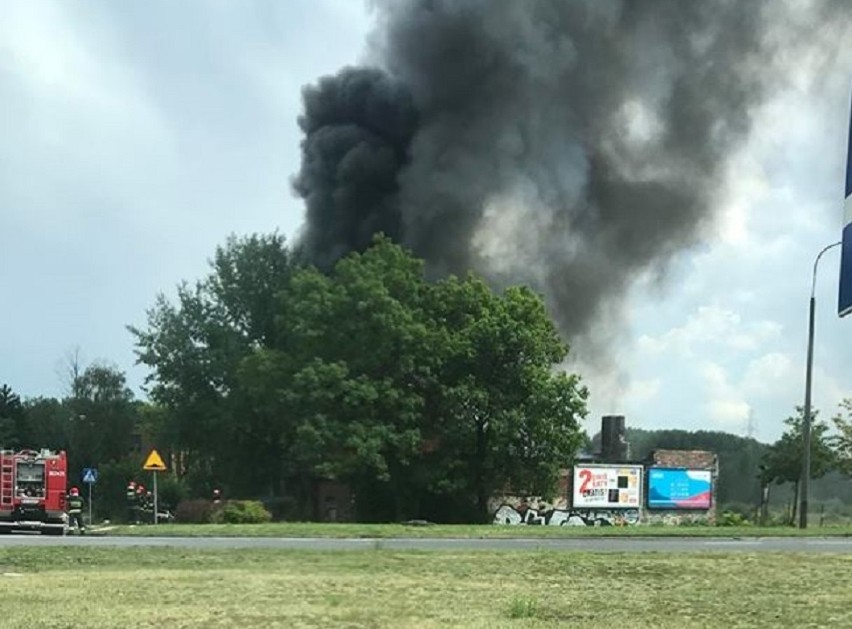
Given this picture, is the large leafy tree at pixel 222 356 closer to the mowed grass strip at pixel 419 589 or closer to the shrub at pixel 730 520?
the shrub at pixel 730 520

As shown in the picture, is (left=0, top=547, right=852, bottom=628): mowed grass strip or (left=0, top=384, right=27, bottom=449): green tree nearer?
(left=0, top=547, right=852, bottom=628): mowed grass strip

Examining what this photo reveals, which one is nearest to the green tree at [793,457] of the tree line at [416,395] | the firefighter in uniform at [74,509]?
the tree line at [416,395]

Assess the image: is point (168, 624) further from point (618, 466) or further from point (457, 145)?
point (457, 145)

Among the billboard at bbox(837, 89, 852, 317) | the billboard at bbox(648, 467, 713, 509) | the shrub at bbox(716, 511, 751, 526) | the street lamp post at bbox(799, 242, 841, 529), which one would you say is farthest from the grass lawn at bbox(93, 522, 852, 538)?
the billboard at bbox(837, 89, 852, 317)

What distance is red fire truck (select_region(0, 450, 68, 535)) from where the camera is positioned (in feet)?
111

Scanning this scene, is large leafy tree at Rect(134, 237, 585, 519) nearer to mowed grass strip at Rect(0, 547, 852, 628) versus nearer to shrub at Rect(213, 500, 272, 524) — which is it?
shrub at Rect(213, 500, 272, 524)

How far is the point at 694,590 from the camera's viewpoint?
13039mm

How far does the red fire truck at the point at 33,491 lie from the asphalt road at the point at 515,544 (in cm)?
904

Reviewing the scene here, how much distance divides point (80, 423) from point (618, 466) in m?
40.2

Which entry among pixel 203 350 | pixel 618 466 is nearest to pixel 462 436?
pixel 618 466

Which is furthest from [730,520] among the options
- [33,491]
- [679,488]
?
[33,491]

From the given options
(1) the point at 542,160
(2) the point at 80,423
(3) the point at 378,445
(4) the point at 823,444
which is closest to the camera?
(3) the point at 378,445

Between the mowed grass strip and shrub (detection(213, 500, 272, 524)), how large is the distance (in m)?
20.7

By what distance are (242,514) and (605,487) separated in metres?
16.6
